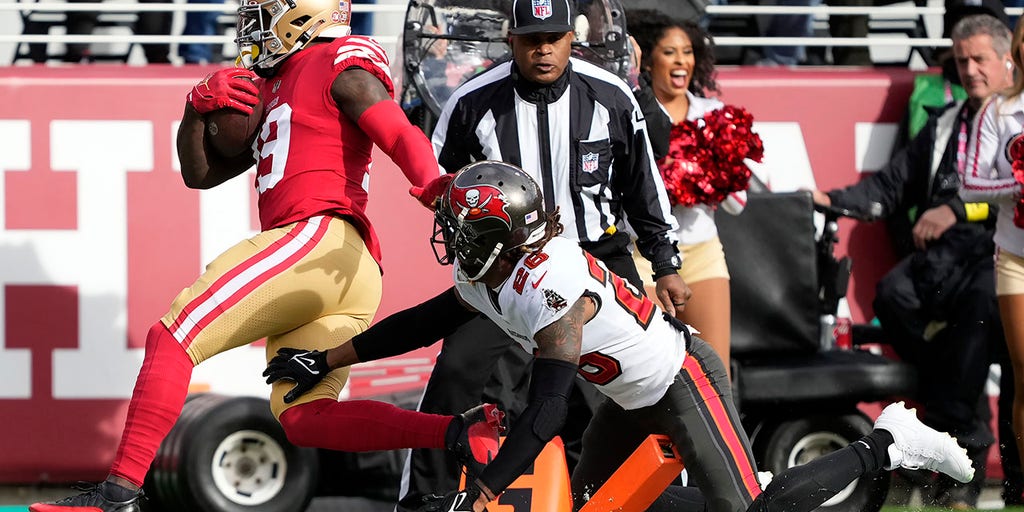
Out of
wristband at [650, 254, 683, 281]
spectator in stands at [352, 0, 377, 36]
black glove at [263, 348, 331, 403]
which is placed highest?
spectator in stands at [352, 0, 377, 36]

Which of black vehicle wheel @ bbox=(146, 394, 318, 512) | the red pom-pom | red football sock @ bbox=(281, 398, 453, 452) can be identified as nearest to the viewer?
red football sock @ bbox=(281, 398, 453, 452)

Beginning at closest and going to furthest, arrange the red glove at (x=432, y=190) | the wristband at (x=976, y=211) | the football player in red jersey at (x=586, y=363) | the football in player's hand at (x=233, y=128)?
the football player in red jersey at (x=586, y=363)
the red glove at (x=432, y=190)
the football in player's hand at (x=233, y=128)
the wristband at (x=976, y=211)

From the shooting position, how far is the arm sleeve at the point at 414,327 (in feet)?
14.6

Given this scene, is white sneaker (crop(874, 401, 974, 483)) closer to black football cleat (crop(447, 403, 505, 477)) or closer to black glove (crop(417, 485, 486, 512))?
black football cleat (crop(447, 403, 505, 477))

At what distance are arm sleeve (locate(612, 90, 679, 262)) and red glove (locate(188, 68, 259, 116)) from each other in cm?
127

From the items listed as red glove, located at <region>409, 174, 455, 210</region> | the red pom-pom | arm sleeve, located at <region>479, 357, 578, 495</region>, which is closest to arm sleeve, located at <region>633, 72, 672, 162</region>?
the red pom-pom

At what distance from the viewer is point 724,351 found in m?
6.13

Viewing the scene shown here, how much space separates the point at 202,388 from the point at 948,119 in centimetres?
369

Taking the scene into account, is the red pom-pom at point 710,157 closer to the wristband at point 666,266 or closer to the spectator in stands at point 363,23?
the wristband at point 666,266

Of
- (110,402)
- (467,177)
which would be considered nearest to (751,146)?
(467,177)

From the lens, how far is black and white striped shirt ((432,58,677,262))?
523 centimetres

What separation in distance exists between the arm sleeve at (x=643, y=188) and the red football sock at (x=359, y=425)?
1143 mm

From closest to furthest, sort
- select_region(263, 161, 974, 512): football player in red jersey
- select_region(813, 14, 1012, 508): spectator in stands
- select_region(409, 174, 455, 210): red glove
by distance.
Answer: select_region(263, 161, 974, 512): football player in red jersey, select_region(409, 174, 455, 210): red glove, select_region(813, 14, 1012, 508): spectator in stands

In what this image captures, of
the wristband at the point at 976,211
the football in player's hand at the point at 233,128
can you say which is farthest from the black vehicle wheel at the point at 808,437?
the football in player's hand at the point at 233,128
